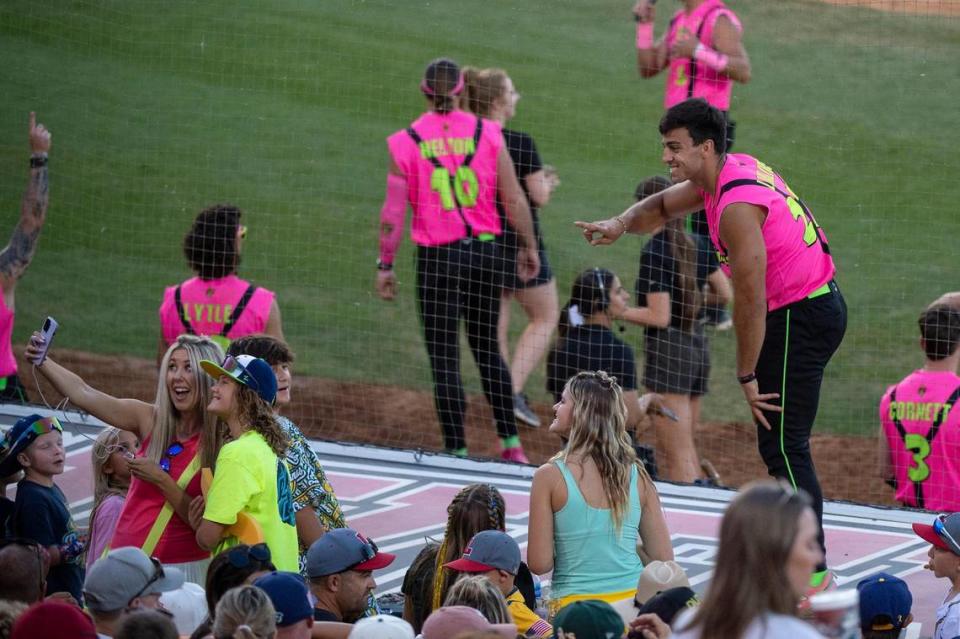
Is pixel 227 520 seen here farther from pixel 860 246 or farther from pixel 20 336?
pixel 860 246

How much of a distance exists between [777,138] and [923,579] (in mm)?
8494

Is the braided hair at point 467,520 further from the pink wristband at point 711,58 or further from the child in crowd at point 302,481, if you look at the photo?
the pink wristband at point 711,58

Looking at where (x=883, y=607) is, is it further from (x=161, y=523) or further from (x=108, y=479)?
(x=108, y=479)

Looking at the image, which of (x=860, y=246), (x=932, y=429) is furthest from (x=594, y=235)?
(x=860, y=246)

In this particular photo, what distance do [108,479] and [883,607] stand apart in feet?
9.69

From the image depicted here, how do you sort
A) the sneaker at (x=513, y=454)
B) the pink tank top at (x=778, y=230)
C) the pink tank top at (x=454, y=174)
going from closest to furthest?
the pink tank top at (x=778, y=230)
the pink tank top at (x=454, y=174)
the sneaker at (x=513, y=454)

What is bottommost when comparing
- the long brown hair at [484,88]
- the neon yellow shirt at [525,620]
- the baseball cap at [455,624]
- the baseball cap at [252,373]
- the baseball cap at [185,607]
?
the neon yellow shirt at [525,620]

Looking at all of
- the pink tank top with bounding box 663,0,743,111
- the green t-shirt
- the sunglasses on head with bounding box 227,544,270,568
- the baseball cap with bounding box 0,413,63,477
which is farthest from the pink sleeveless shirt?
the pink tank top with bounding box 663,0,743,111

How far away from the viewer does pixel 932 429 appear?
7.34 meters

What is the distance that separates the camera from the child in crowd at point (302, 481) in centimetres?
536

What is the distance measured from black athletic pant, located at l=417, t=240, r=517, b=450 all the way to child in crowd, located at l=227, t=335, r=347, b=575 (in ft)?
9.55

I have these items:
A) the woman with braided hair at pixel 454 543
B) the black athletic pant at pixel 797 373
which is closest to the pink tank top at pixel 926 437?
the black athletic pant at pixel 797 373

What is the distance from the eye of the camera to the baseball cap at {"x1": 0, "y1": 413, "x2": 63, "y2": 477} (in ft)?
18.5

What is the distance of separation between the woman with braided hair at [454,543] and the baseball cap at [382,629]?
3.02 ft
